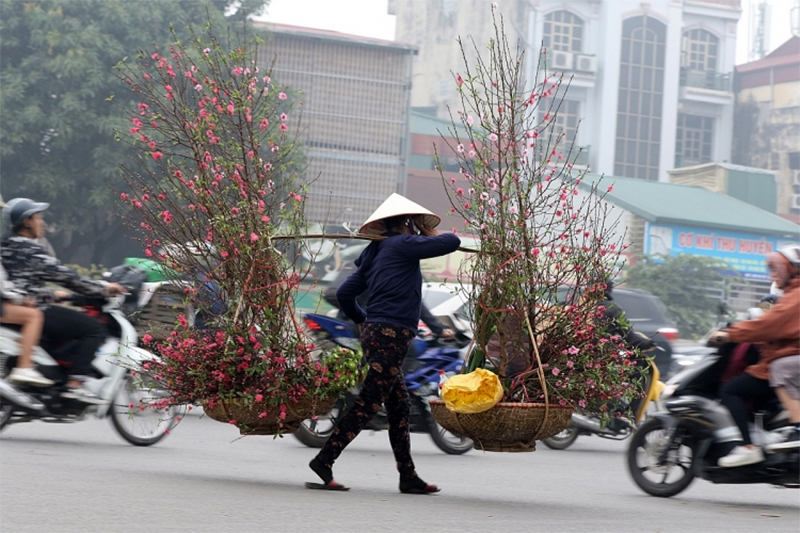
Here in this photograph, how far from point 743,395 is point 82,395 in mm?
4662

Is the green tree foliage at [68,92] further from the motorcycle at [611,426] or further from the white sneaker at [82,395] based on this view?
the white sneaker at [82,395]

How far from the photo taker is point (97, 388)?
8922mm

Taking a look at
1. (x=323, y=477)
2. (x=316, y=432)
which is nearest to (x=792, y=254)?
(x=323, y=477)

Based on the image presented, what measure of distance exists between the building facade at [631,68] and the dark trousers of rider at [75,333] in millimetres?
42306

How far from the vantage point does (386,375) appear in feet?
21.2

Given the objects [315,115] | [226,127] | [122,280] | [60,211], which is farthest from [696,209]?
[226,127]

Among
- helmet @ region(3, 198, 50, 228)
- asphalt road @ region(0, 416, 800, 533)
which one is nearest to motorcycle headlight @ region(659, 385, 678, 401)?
asphalt road @ region(0, 416, 800, 533)

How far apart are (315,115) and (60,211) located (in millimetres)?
12190

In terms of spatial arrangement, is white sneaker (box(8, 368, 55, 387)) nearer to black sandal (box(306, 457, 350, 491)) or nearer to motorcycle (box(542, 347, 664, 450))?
black sandal (box(306, 457, 350, 491))

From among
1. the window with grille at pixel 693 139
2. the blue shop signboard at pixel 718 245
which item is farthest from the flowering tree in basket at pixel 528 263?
the window with grille at pixel 693 139

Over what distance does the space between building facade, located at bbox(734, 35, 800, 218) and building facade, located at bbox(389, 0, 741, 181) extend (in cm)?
86

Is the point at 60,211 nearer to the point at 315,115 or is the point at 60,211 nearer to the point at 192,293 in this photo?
the point at 315,115

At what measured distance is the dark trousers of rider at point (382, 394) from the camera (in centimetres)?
645

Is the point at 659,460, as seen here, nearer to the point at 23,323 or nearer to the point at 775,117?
the point at 23,323
